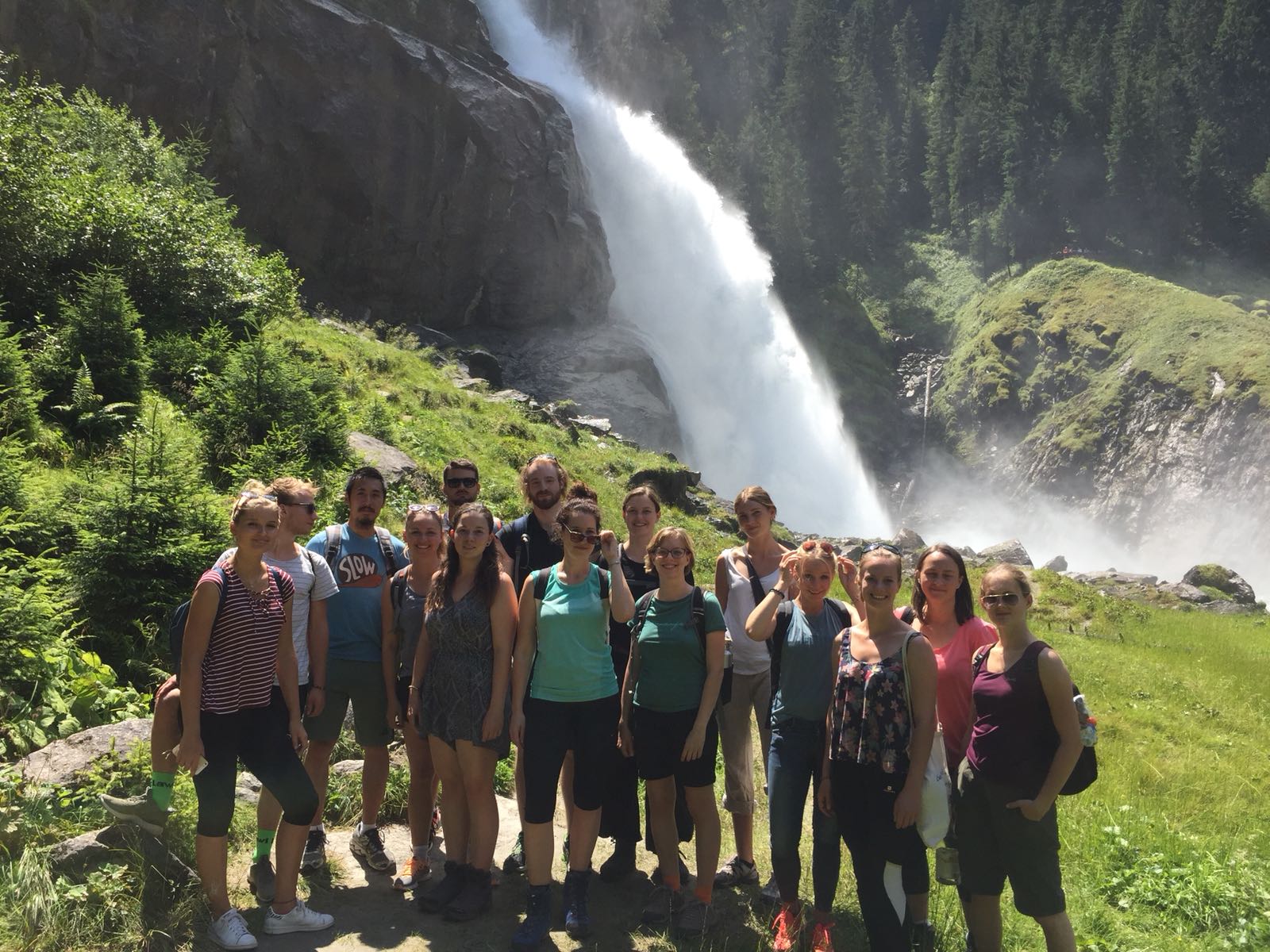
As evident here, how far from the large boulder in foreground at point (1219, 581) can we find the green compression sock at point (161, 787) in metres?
28.7

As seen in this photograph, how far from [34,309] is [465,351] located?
47.8ft

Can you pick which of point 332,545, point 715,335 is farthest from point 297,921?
point 715,335

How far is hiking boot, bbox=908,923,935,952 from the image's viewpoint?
13.0ft

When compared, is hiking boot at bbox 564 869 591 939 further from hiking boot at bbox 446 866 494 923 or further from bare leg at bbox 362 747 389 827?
bare leg at bbox 362 747 389 827

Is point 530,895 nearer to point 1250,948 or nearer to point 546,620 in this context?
point 546,620

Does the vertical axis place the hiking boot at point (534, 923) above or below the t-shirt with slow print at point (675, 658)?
below

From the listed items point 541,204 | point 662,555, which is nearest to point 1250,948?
point 662,555

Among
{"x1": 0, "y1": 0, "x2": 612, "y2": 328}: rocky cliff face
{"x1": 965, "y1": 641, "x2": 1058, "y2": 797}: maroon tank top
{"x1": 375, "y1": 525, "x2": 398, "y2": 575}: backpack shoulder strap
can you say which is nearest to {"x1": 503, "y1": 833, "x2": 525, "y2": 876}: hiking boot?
{"x1": 375, "y1": 525, "x2": 398, "y2": 575}: backpack shoulder strap

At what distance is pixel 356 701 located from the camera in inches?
187

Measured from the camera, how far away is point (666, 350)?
37281mm

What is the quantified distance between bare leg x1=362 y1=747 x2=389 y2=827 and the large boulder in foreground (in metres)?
27.4

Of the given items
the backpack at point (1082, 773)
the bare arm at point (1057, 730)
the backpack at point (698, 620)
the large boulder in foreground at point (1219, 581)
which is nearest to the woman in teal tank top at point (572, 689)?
the backpack at point (698, 620)

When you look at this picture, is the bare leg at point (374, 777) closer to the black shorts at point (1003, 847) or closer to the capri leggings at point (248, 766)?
the capri leggings at point (248, 766)

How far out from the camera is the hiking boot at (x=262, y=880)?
424 centimetres
